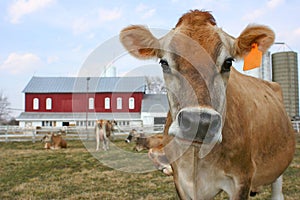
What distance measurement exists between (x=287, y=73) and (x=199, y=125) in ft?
61.2

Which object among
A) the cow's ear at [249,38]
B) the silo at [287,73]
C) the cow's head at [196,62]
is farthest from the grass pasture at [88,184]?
the silo at [287,73]

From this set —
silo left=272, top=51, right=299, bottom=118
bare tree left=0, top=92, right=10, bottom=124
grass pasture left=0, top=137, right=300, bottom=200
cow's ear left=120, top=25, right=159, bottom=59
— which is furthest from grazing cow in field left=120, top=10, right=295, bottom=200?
bare tree left=0, top=92, right=10, bottom=124

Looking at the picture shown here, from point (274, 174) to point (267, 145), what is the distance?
1.73ft

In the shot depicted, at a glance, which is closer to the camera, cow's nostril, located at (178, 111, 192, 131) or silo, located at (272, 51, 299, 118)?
cow's nostril, located at (178, 111, 192, 131)

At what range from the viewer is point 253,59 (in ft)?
9.90

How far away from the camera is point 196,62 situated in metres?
2.42

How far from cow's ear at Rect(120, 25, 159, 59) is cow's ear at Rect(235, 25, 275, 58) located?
2.15ft

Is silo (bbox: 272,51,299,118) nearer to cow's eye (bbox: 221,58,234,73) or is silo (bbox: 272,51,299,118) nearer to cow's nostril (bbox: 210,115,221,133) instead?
cow's eye (bbox: 221,58,234,73)

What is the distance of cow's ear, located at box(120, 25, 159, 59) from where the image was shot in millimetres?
2881

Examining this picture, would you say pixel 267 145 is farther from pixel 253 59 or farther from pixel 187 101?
pixel 187 101

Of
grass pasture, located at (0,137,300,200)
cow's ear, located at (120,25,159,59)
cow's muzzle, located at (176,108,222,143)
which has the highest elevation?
cow's ear, located at (120,25,159,59)

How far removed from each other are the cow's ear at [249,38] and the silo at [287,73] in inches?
668

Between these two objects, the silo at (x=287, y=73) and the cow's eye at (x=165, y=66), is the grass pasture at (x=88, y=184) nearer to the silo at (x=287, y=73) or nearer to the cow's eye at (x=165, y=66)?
the cow's eye at (x=165, y=66)

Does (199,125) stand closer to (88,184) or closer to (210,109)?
(210,109)
